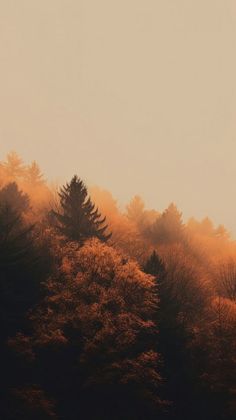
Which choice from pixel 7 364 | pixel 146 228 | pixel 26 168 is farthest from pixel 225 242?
pixel 7 364

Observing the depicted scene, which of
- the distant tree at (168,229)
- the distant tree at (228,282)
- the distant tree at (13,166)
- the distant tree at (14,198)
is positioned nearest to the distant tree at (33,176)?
the distant tree at (13,166)

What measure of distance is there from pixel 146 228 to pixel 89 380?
4689 centimetres

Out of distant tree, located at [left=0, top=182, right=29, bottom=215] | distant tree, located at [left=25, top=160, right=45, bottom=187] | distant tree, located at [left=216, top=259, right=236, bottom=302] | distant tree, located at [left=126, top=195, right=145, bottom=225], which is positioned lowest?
distant tree, located at [left=0, top=182, right=29, bottom=215]

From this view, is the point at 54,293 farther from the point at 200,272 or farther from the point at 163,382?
the point at 200,272

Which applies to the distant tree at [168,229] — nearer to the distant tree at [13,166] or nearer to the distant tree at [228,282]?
the distant tree at [228,282]

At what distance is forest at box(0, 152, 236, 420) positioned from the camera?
115 ft

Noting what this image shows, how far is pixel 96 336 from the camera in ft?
126

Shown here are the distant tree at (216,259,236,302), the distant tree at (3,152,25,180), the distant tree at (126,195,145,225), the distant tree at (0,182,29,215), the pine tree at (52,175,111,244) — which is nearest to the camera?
the pine tree at (52,175,111,244)

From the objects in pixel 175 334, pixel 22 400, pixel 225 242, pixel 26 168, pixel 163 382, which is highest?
pixel 225 242

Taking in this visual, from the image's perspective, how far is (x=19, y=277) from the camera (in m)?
37.7

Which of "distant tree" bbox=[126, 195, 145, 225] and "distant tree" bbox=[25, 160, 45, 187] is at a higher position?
"distant tree" bbox=[126, 195, 145, 225]

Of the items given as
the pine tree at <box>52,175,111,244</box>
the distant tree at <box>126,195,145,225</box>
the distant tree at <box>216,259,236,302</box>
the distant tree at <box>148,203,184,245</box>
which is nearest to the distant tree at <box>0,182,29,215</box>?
the pine tree at <box>52,175,111,244</box>

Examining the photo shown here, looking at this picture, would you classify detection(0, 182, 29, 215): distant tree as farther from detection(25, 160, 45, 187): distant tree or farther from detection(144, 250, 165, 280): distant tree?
detection(25, 160, 45, 187): distant tree

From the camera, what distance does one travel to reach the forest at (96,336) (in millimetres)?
35062
